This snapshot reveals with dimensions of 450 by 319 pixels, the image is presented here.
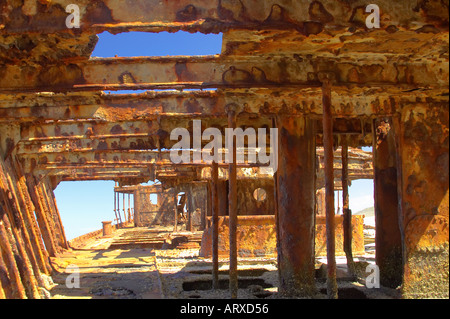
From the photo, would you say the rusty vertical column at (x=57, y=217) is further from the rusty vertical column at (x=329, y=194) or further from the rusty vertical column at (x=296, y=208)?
the rusty vertical column at (x=329, y=194)

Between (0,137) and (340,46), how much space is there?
7.09 meters

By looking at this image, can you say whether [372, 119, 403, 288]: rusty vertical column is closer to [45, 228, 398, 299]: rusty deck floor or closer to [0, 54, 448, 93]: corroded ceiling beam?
[45, 228, 398, 299]: rusty deck floor

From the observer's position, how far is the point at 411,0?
4.06 metres

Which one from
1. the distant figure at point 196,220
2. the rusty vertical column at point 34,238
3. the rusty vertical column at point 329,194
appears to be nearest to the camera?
the rusty vertical column at point 329,194

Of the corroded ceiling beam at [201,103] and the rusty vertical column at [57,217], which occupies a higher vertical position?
the corroded ceiling beam at [201,103]

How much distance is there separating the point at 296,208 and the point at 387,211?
1886 mm

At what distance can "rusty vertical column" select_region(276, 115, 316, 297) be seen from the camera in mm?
6805

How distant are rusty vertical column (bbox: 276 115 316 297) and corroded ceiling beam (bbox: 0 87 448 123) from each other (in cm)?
40

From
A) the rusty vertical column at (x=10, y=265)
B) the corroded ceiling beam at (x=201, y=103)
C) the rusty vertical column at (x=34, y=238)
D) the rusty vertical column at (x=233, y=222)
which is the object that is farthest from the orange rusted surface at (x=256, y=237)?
the rusty vertical column at (x=10, y=265)

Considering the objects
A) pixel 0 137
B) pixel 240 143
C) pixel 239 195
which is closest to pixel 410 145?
pixel 240 143

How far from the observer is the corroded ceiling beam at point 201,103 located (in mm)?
6383

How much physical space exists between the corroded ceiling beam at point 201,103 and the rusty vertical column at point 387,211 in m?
1.24

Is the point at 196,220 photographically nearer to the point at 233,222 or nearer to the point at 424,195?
the point at 233,222

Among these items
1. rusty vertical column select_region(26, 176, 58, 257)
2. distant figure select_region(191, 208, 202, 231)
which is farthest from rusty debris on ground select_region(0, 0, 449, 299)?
distant figure select_region(191, 208, 202, 231)
